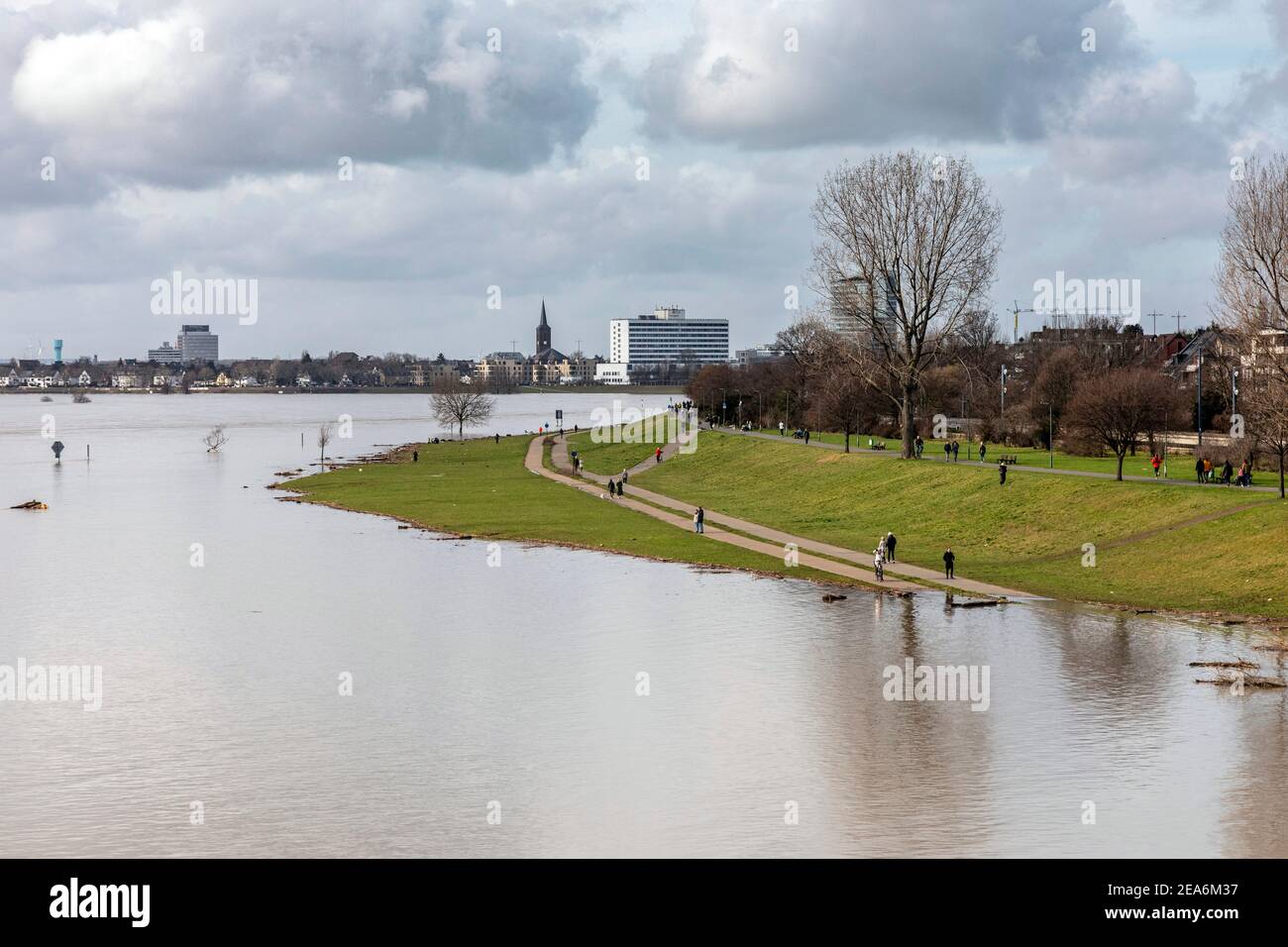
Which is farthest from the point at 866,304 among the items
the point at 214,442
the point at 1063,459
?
the point at 214,442

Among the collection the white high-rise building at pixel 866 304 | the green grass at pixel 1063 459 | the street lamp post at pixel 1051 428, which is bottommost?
the green grass at pixel 1063 459

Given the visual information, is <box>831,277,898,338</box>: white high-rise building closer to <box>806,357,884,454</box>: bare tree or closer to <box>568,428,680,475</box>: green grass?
<box>806,357,884,454</box>: bare tree

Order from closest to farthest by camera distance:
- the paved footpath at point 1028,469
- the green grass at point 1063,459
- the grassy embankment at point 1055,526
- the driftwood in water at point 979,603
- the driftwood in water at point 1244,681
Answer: the driftwood in water at point 1244,681 → the driftwood in water at point 979,603 → the grassy embankment at point 1055,526 → the paved footpath at point 1028,469 → the green grass at point 1063,459

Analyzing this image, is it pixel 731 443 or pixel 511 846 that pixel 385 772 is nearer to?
pixel 511 846

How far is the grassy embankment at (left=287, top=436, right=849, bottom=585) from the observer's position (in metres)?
63.5

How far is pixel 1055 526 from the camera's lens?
6234cm

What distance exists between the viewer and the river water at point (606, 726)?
84.9 feet

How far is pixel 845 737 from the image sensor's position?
32.0 meters

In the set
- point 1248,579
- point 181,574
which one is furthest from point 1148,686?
point 181,574

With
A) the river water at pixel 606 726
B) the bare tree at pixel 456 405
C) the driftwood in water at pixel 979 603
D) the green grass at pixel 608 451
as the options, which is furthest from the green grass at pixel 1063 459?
the bare tree at pixel 456 405

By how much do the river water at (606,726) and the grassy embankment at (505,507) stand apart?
5.84m

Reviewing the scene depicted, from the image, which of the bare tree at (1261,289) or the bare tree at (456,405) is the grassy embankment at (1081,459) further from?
the bare tree at (456,405)

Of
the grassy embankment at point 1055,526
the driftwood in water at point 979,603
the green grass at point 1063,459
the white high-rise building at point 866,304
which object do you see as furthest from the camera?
the white high-rise building at point 866,304
